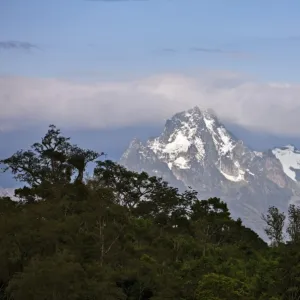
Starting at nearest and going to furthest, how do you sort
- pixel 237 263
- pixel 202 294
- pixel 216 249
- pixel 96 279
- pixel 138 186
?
1. pixel 96 279
2. pixel 202 294
3. pixel 237 263
4. pixel 216 249
5. pixel 138 186

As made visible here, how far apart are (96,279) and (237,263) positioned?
33.6 m

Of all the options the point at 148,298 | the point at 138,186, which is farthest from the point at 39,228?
the point at 138,186

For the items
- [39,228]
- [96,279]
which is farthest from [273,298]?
[39,228]

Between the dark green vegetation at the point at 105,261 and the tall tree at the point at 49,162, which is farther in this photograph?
the tall tree at the point at 49,162

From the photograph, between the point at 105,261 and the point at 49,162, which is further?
the point at 49,162

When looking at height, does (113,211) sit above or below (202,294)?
above

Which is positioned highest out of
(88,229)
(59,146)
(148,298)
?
(59,146)

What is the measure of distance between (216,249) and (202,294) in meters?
31.8

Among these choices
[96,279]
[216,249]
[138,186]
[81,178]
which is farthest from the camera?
[138,186]

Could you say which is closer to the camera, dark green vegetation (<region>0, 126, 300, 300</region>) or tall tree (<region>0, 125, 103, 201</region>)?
dark green vegetation (<region>0, 126, 300, 300</region>)

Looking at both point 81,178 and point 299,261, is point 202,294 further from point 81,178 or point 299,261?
point 81,178

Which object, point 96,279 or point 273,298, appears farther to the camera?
point 273,298

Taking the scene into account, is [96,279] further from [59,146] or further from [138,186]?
[138,186]

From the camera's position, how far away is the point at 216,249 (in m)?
90.2
